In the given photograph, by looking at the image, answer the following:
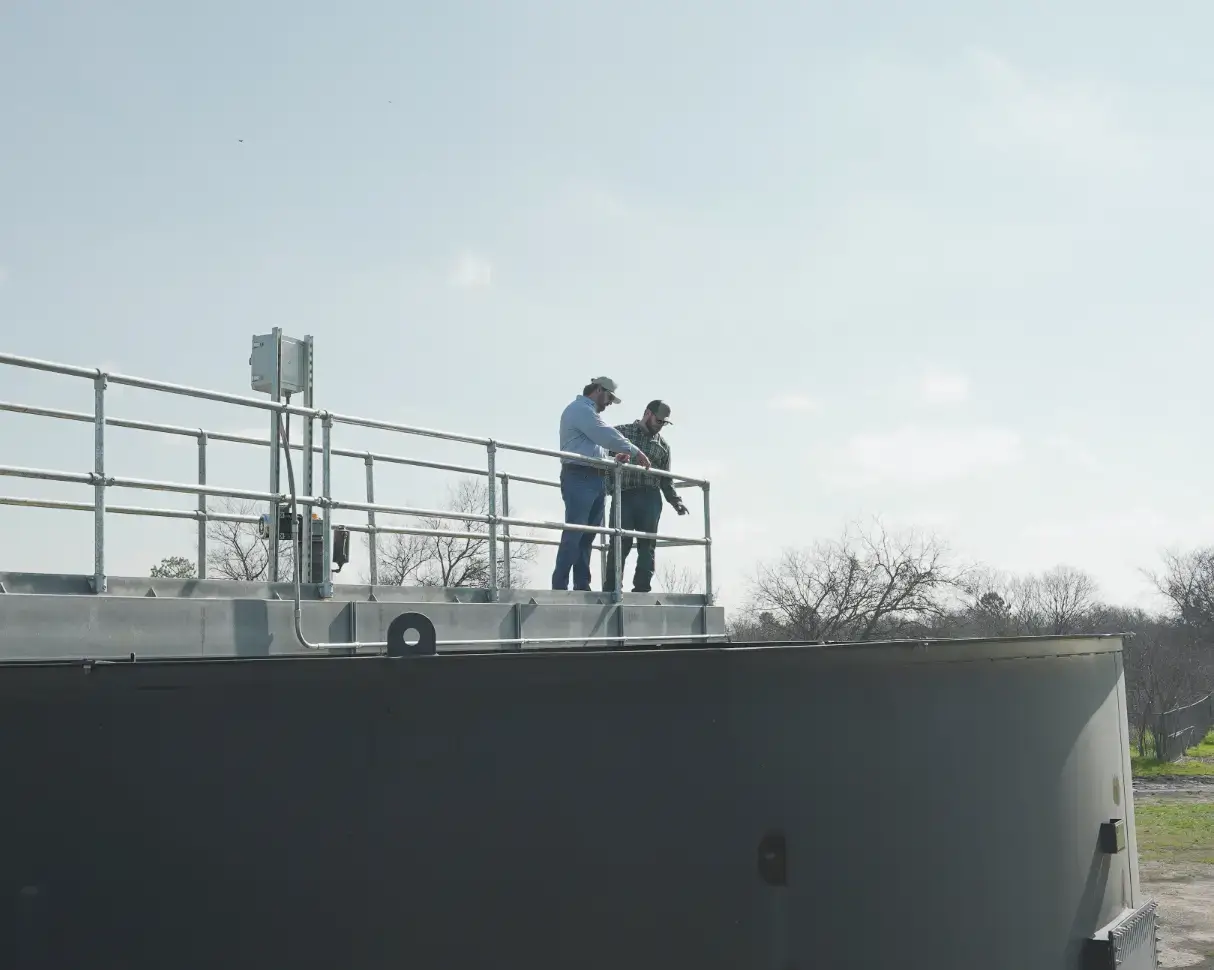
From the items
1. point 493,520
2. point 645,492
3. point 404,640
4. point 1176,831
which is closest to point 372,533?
point 493,520

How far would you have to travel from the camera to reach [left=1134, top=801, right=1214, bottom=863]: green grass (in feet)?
67.9

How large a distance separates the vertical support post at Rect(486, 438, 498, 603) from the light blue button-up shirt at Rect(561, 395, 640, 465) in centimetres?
135

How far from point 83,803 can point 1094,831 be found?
155 inches

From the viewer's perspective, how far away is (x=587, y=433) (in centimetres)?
923

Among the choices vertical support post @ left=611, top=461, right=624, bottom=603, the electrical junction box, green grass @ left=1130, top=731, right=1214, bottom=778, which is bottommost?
green grass @ left=1130, top=731, right=1214, bottom=778

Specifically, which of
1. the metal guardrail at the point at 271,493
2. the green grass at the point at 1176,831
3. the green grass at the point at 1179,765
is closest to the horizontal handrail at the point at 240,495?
the metal guardrail at the point at 271,493

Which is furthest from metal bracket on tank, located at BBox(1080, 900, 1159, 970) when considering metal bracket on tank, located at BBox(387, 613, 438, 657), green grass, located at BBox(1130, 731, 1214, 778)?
green grass, located at BBox(1130, 731, 1214, 778)

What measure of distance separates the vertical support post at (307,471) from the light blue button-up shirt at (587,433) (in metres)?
2.82

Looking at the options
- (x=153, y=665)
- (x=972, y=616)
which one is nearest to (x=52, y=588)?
(x=153, y=665)

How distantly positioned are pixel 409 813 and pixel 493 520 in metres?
3.76

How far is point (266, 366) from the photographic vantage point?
6402mm

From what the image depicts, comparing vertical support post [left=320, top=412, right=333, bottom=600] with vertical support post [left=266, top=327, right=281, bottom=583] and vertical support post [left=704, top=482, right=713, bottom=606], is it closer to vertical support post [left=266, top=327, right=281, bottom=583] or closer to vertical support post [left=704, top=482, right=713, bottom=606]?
vertical support post [left=266, top=327, right=281, bottom=583]

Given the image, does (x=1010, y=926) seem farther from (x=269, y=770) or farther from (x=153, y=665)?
(x=153, y=665)

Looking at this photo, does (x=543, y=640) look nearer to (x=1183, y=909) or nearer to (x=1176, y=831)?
(x=1183, y=909)
